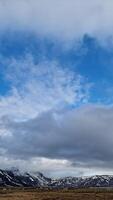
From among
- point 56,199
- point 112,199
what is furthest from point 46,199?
point 112,199

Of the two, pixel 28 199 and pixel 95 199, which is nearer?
pixel 95 199

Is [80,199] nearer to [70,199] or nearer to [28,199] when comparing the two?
[70,199]

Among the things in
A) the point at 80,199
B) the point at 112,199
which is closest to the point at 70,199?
the point at 80,199

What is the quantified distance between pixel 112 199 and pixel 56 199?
21366 millimetres

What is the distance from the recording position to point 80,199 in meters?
149

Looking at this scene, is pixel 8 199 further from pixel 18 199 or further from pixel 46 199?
pixel 46 199

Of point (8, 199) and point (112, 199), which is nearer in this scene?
point (112, 199)

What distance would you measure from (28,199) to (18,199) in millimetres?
4026

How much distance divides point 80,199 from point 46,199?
43.2ft

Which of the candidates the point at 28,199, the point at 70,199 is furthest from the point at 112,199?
the point at 28,199

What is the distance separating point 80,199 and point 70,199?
13.1ft

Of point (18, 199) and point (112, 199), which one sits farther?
point (18, 199)

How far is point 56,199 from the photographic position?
148750mm

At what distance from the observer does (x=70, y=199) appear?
493ft
